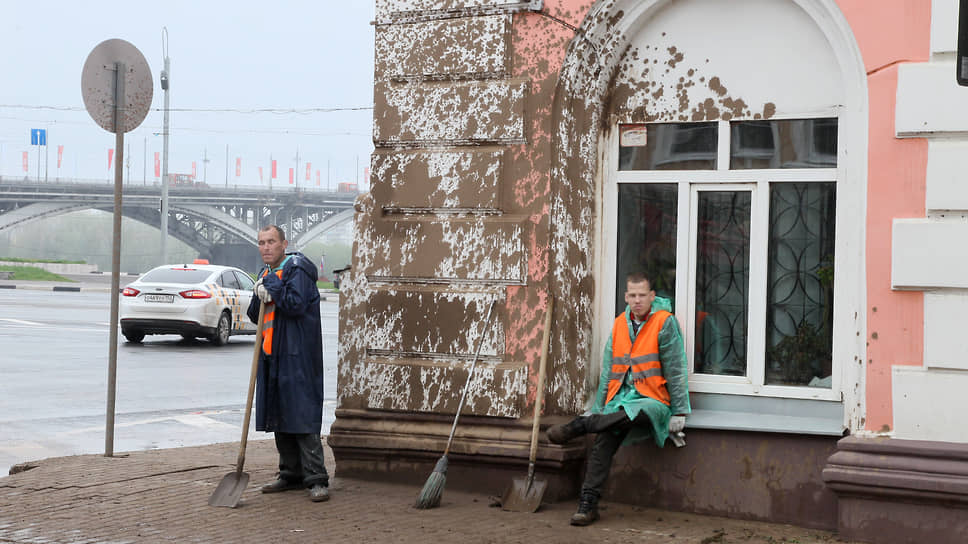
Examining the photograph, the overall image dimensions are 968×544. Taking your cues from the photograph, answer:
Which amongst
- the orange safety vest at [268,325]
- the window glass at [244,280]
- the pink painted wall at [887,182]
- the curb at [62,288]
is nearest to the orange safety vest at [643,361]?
the pink painted wall at [887,182]

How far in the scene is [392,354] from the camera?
7.21 metres

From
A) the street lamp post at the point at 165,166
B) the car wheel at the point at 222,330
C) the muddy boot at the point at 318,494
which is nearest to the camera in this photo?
the muddy boot at the point at 318,494

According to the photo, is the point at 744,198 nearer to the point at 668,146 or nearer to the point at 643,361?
the point at 668,146

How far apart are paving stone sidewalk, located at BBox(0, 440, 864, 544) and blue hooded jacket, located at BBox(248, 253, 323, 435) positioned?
461 millimetres

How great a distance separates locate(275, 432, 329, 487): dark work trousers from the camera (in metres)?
6.70

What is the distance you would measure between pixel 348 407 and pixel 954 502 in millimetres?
3664

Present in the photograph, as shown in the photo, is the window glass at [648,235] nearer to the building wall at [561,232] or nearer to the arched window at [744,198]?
the arched window at [744,198]

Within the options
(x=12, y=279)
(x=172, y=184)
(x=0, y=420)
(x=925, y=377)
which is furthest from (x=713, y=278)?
(x=172, y=184)

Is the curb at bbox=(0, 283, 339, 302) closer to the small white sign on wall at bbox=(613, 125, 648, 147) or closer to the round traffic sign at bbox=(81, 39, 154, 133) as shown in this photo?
the round traffic sign at bbox=(81, 39, 154, 133)

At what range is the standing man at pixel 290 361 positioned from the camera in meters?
6.70

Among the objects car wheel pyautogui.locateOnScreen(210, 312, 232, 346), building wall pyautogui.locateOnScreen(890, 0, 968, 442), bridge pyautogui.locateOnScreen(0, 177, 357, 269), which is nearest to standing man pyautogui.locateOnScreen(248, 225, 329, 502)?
building wall pyautogui.locateOnScreen(890, 0, 968, 442)

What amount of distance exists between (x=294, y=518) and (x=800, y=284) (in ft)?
10.2

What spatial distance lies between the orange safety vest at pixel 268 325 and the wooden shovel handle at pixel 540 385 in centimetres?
162

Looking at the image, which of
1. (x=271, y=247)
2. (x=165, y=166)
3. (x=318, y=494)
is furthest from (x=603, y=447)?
(x=165, y=166)
